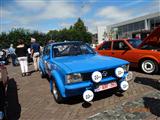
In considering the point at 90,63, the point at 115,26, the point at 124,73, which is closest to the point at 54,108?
the point at 90,63

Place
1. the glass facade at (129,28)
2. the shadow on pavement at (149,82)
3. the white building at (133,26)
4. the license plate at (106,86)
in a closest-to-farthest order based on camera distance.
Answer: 1. the license plate at (106,86)
2. the shadow on pavement at (149,82)
3. the white building at (133,26)
4. the glass facade at (129,28)

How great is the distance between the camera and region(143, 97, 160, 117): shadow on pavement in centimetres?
481

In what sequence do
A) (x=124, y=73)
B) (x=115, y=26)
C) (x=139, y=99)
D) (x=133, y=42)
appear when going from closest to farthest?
(x=139, y=99), (x=124, y=73), (x=133, y=42), (x=115, y=26)

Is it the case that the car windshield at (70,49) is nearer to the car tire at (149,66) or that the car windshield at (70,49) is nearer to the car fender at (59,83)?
the car fender at (59,83)

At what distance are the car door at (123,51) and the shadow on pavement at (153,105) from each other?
3.93 meters

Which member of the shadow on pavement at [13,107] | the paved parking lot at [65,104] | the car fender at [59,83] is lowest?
the shadow on pavement at [13,107]

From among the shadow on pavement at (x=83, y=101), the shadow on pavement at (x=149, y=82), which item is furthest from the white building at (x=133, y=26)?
the shadow on pavement at (x=83, y=101)

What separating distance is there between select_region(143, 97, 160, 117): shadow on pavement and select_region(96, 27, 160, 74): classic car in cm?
276

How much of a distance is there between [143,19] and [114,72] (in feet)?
152

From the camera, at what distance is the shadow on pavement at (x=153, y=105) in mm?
4805

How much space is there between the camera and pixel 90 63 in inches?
223

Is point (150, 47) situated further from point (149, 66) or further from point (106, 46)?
point (106, 46)

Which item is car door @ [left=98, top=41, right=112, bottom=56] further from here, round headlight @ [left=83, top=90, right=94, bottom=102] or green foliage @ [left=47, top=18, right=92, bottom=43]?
green foliage @ [left=47, top=18, right=92, bottom=43]

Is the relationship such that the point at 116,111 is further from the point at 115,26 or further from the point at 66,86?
the point at 115,26
